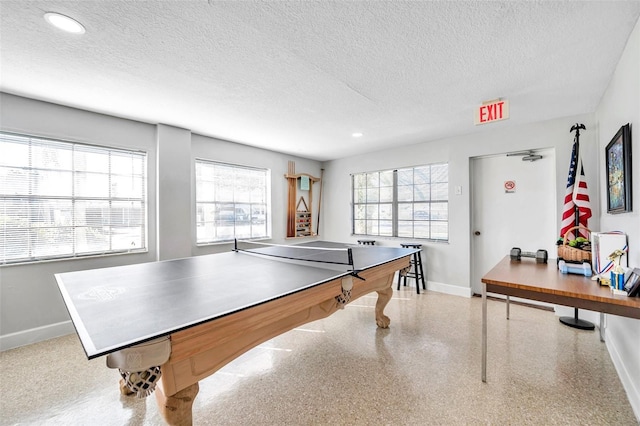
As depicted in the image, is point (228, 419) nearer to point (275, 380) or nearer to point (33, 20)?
point (275, 380)

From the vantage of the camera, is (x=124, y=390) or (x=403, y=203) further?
(x=403, y=203)

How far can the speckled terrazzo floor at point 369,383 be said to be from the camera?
1.73 meters

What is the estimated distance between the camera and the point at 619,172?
79.4 inches

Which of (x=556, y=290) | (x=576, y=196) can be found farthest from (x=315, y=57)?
(x=576, y=196)

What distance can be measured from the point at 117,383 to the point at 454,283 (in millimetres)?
4285

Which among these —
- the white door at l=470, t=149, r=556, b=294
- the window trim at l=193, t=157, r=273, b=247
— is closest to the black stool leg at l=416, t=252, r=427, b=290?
the white door at l=470, t=149, r=556, b=294

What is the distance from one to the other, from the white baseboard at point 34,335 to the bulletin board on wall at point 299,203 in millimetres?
3363

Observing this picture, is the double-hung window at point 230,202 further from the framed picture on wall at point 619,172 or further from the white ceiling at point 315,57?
the framed picture on wall at point 619,172

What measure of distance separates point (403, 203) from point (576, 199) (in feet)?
8.08

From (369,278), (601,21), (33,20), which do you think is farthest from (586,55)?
(33,20)

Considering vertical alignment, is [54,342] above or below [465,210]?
below

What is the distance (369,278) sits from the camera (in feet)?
7.59

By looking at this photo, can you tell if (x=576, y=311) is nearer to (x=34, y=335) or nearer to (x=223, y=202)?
(x=223, y=202)

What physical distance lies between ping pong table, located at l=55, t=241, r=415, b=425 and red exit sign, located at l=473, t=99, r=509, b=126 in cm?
191
